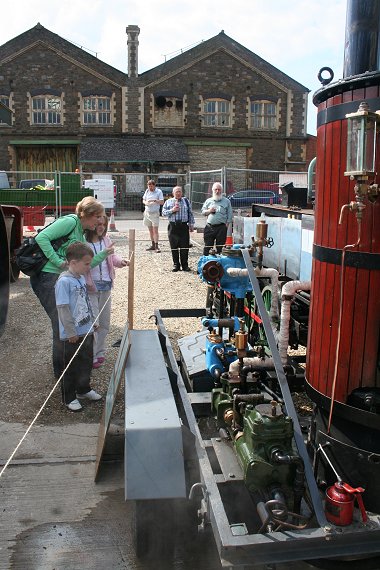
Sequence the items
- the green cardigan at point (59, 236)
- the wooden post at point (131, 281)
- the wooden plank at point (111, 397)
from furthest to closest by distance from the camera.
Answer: the green cardigan at point (59, 236)
the wooden post at point (131, 281)
the wooden plank at point (111, 397)

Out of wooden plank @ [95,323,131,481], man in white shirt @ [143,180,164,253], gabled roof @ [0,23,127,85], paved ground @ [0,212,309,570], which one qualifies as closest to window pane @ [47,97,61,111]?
gabled roof @ [0,23,127,85]

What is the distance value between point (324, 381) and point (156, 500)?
933mm

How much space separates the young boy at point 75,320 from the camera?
418 cm

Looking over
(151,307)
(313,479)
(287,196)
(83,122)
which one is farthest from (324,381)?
(83,122)

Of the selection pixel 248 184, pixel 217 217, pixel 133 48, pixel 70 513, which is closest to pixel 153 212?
pixel 217 217

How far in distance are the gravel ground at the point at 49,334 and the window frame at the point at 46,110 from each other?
65.6ft

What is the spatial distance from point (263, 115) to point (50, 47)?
1164 centimetres

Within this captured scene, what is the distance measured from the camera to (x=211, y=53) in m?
29.6

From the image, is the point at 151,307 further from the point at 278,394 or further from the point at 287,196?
the point at 278,394

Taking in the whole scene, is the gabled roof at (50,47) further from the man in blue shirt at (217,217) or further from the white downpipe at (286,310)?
the white downpipe at (286,310)

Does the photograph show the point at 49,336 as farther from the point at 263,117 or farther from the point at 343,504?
the point at 263,117

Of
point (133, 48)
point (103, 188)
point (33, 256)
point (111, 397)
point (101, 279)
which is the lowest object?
point (111, 397)

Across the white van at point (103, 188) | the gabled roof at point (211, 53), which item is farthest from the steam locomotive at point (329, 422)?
the gabled roof at point (211, 53)

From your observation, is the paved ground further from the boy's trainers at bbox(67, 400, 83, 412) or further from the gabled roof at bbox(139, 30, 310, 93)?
the gabled roof at bbox(139, 30, 310, 93)
